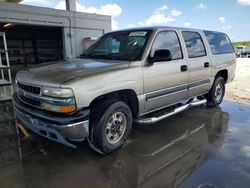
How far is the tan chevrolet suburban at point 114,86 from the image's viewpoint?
270 cm

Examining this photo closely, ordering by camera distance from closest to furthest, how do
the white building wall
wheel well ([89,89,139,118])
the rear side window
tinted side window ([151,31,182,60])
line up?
wheel well ([89,89,139,118]) → tinted side window ([151,31,182,60]) → the rear side window → the white building wall

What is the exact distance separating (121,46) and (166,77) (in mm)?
957

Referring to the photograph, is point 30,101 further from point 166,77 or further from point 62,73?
point 166,77

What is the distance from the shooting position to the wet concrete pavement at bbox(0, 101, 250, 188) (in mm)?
2639

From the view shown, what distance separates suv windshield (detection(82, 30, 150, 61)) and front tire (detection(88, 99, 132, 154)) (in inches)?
33.8

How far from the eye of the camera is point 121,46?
3.88 metres

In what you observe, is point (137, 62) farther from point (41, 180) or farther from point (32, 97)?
point (41, 180)

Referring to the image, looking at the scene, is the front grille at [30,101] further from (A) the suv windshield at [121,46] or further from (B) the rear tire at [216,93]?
(B) the rear tire at [216,93]

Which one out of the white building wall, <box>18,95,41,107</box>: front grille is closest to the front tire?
<box>18,95,41,107</box>: front grille

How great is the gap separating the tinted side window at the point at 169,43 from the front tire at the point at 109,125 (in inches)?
44.8

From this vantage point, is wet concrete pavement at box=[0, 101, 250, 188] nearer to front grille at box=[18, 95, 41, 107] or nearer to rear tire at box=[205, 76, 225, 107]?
front grille at box=[18, 95, 41, 107]

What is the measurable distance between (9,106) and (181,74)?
3.10 metres

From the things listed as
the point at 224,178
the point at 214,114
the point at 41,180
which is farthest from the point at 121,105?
the point at 214,114

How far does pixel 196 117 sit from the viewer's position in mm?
4996
